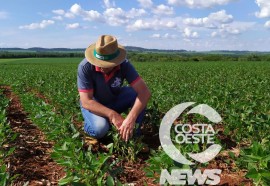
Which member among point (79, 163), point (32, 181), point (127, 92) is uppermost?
point (127, 92)

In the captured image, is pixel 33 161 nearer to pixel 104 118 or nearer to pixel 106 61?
pixel 104 118

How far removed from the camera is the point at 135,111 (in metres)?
4.47

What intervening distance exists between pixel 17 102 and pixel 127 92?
206 inches

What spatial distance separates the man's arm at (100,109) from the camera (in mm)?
4430

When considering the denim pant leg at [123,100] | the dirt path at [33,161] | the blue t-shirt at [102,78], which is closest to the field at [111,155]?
the dirt path at [33,161]

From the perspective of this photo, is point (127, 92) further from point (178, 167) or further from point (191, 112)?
point (178, 167)

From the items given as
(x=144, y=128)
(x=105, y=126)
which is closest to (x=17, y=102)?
(x=144, y=128)

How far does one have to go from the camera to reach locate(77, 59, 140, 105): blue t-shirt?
4695 millimetres

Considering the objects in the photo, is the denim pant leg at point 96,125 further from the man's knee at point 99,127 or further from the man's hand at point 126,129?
the man's hand at point 126,129

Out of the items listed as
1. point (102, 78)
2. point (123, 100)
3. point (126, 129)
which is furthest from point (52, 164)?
point (123, 100)

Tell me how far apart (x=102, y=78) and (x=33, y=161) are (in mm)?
1333

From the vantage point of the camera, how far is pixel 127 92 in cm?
538

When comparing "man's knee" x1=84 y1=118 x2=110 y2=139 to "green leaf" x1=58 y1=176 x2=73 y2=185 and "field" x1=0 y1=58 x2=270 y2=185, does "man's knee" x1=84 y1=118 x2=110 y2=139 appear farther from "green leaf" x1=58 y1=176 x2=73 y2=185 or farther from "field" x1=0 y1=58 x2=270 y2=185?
"green leaf" x1=58 y1=176 x2=73 y2=185

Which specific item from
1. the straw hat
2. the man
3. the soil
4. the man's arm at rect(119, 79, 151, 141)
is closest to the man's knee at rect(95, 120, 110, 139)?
the man
